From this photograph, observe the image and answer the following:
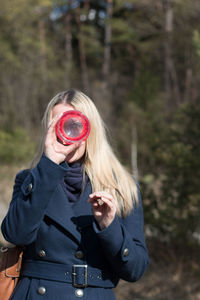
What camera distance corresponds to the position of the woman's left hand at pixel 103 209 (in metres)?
1.53

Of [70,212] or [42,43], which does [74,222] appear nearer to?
[70,212]

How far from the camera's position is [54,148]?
162 cm

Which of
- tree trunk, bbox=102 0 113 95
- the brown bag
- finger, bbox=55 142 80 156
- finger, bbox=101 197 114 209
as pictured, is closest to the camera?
finger, bbox=101 197 114 209

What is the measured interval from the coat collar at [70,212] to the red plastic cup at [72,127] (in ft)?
0.97

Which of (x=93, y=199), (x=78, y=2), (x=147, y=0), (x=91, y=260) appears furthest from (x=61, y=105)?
(x=78, y=2)

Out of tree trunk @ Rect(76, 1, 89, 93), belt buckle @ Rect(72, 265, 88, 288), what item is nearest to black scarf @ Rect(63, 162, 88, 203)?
belt buckle @ Rect(72, 265, 88, 288)

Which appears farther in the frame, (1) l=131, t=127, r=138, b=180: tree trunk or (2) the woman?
(1) l=131, t=127, r=138, b=180: tree trunk

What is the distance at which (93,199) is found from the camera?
1549 millimetres

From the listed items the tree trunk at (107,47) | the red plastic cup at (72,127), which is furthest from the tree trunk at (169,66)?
the red plastic cup at (72,127)

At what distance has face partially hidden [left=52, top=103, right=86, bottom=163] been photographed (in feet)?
5.92

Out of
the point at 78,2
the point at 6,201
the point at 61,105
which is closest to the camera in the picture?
the point at 61,105

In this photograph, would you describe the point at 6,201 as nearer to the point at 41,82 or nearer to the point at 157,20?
the point at 41,82

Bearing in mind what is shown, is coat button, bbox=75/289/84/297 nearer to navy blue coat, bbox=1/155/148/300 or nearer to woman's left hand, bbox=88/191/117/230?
navy blue coat, bbox=1/155/148/300

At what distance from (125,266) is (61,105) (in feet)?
2.74
